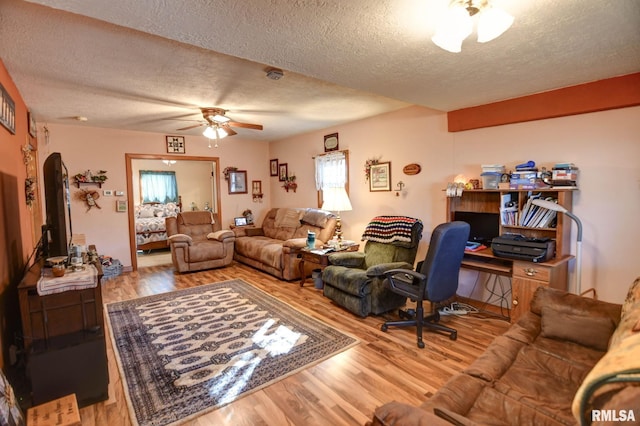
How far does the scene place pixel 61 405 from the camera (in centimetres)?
176

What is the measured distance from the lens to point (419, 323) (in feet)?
9.04

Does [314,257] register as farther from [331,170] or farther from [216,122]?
[216,122]

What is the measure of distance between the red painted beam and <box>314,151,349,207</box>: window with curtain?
6.08 ft

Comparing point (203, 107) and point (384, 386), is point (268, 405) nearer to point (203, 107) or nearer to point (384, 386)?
point (384, 386)

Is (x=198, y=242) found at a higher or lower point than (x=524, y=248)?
lower

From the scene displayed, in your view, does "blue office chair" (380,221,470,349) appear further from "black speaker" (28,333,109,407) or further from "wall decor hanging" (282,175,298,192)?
"wall decor hanging" (282,175,298,192)

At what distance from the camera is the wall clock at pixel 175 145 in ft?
19.1

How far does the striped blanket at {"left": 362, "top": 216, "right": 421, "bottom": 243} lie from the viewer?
3.59m

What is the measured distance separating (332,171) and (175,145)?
2.95 metres

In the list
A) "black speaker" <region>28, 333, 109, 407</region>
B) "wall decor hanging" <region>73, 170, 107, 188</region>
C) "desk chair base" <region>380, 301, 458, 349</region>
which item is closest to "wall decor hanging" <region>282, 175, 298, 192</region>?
"wall decor hanging" <region>73, 170, 107, 188</region>

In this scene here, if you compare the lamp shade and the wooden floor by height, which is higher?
the lamp shade

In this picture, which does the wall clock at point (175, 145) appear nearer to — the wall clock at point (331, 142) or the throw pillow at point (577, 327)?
the wall clock at point (331, 142)

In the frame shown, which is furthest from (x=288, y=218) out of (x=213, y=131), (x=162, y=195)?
(x=162, y=195)

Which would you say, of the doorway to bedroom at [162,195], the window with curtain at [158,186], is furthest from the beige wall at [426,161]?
the window with curtain at [158,186]
